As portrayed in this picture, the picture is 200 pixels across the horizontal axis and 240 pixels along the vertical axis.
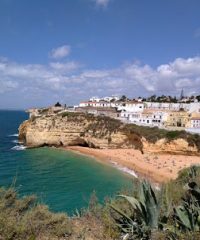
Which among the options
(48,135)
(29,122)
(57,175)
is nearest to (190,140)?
(57,175)

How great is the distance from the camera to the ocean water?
969 inches

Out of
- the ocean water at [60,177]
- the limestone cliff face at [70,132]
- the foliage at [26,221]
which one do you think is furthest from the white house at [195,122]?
the foliage at [26,221]

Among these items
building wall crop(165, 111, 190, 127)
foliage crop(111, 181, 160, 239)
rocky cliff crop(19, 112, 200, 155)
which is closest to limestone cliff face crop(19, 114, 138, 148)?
rocky cliff crop(19, 112, 200, 155)

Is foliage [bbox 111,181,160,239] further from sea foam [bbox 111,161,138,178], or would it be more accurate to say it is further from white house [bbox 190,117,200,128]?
white house [bbox 190,117,200,128]

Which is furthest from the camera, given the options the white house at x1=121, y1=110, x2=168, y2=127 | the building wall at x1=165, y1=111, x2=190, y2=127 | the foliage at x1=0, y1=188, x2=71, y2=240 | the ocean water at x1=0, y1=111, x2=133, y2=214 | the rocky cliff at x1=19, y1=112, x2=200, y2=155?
the white house at x1=121, y1=110, x2=168, y2=127

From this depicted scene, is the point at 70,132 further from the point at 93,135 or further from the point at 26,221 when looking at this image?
the point at 26,221

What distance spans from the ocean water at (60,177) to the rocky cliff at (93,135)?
6263 millimetres

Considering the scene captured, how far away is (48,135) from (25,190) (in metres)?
31.5

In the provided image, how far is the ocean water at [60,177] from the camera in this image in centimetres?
2460

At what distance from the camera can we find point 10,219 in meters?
6.59

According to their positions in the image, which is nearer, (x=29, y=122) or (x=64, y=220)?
(x=64, y=220)

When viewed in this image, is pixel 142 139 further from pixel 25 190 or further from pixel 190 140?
pixel 25 190

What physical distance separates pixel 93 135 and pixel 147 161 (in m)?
14.5

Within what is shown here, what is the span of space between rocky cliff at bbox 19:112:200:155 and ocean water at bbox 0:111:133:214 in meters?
6.26
